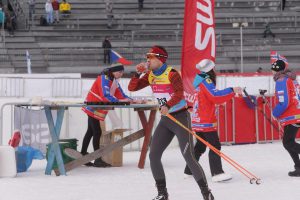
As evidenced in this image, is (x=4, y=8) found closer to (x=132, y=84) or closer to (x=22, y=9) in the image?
(x=22, y=9)

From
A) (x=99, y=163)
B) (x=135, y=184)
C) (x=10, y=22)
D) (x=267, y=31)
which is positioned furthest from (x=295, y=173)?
(x=267, y=31)

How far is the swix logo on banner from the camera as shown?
11.7 meters

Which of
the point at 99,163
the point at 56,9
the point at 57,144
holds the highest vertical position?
the point at 56,9

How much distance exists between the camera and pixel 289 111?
8992 millimetres

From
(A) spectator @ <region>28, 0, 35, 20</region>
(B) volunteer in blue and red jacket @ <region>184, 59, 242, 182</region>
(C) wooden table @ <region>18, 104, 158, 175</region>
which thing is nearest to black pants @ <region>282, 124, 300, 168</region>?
(B) volunteer in blue and red jacket @ <region>184, 59, 242, 182</region>

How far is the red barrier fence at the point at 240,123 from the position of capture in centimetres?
1399

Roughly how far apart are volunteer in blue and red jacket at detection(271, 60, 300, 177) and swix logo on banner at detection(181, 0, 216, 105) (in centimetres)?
275

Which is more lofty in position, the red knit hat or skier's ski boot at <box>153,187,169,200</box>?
the red knit hat

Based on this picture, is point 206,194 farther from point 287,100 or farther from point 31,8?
point 31,8

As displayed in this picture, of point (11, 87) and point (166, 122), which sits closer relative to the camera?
point (166, 122)

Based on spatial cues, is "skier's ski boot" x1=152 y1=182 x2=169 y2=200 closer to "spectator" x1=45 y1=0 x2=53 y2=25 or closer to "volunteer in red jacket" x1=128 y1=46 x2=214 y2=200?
"volunteer in red jacket" x1=128 y1=46 x2=214 y2=200

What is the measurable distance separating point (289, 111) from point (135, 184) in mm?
2220

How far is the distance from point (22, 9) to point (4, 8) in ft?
3.27

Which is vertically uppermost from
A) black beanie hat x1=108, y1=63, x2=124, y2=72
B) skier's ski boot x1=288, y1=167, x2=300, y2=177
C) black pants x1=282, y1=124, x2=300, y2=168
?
black beanie hat x1=108, y1=63, x2=124, y2=72
